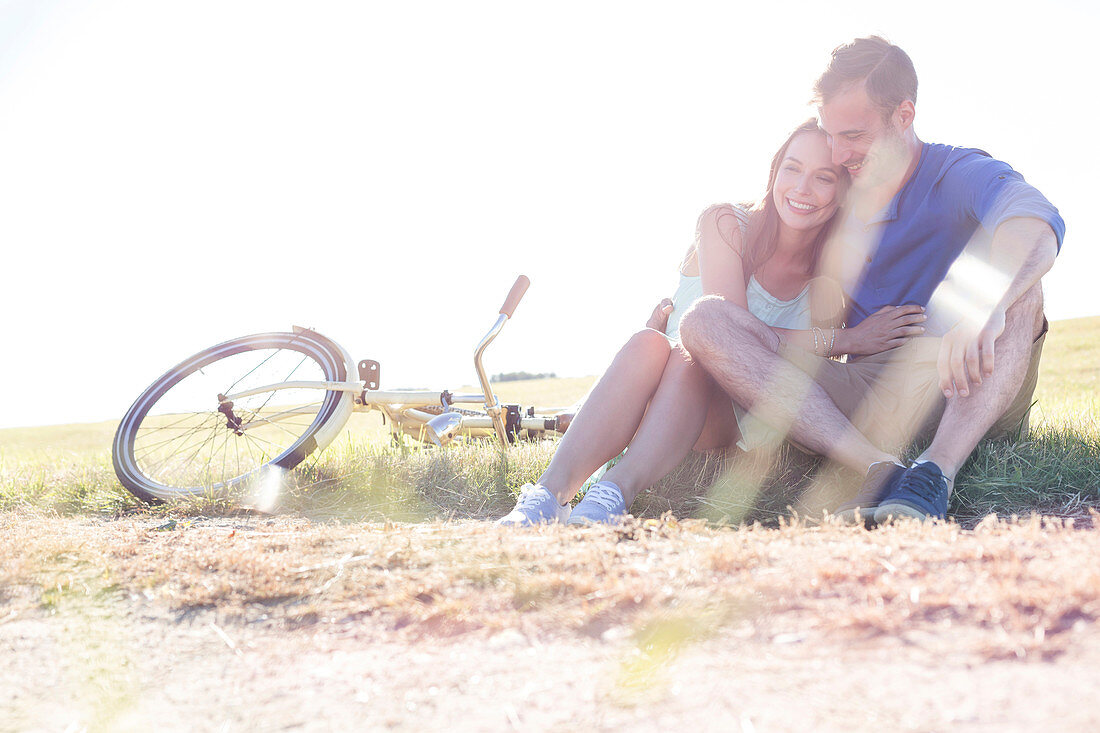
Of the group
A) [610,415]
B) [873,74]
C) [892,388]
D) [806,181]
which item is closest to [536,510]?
→ [610,415]

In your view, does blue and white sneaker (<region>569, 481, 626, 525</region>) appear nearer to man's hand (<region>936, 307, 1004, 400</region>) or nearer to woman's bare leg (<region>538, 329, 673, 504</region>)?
woman's bare leg (<region>538, 329, 673, 504</region>)

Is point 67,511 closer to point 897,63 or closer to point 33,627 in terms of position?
point 33,627

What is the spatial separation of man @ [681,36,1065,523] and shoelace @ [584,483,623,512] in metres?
0.56

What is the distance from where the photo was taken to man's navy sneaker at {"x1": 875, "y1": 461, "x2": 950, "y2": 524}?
2.01m

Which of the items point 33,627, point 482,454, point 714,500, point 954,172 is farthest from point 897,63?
point 33,627

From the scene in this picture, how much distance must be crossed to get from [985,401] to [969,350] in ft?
1.08

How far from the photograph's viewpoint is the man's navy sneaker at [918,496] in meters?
2.01

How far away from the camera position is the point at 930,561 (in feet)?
4.63

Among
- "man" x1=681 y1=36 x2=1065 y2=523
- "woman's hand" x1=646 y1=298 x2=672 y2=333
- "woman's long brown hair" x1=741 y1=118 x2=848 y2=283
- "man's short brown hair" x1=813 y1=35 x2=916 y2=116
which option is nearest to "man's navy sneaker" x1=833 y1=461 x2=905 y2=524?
"man" x1=681 y1=36 x2=1065 y2=523

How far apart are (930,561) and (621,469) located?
3.65 ft

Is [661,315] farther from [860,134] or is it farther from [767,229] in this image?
[860,134]

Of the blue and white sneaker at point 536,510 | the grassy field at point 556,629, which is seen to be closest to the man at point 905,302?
the grassy field at point 556,629

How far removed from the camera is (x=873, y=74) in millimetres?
2752

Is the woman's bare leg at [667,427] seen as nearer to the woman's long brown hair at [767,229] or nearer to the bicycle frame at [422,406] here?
the woman's long brown hair at [767,229]
